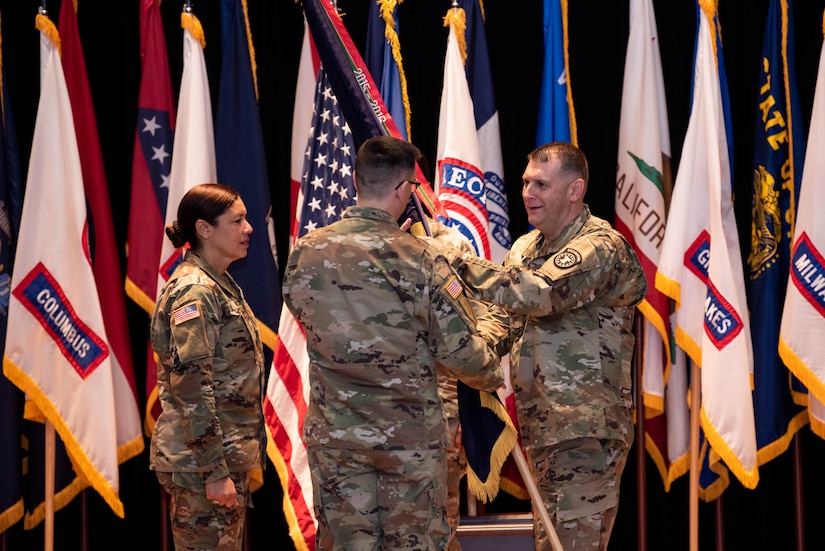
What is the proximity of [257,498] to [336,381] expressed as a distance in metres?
2.40

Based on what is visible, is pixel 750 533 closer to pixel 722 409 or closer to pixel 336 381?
pixel 722 409

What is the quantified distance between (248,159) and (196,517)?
1.92 metres

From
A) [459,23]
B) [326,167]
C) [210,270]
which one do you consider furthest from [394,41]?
[210,270]

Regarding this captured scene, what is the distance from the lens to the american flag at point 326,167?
4.12m

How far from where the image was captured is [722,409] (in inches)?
159

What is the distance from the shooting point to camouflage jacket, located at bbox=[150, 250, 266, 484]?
2.90m

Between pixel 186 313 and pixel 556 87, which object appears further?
pixel 556 87

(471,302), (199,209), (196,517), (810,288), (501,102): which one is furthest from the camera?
(501,102)

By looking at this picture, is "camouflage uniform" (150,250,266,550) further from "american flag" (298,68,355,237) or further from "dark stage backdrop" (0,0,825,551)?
"dark stage backdrop" (0,0,825,551)

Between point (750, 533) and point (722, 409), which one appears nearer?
point (722, 409)

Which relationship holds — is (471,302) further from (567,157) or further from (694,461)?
(694,461)

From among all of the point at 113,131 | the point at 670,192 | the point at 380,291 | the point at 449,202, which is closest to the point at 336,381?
the point at 380,291

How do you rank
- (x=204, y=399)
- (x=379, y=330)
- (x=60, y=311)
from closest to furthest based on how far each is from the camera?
(x=379, y=330) < (x=204, y=399) < (x=60, y=311)

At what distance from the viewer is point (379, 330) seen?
2549 millimetres
